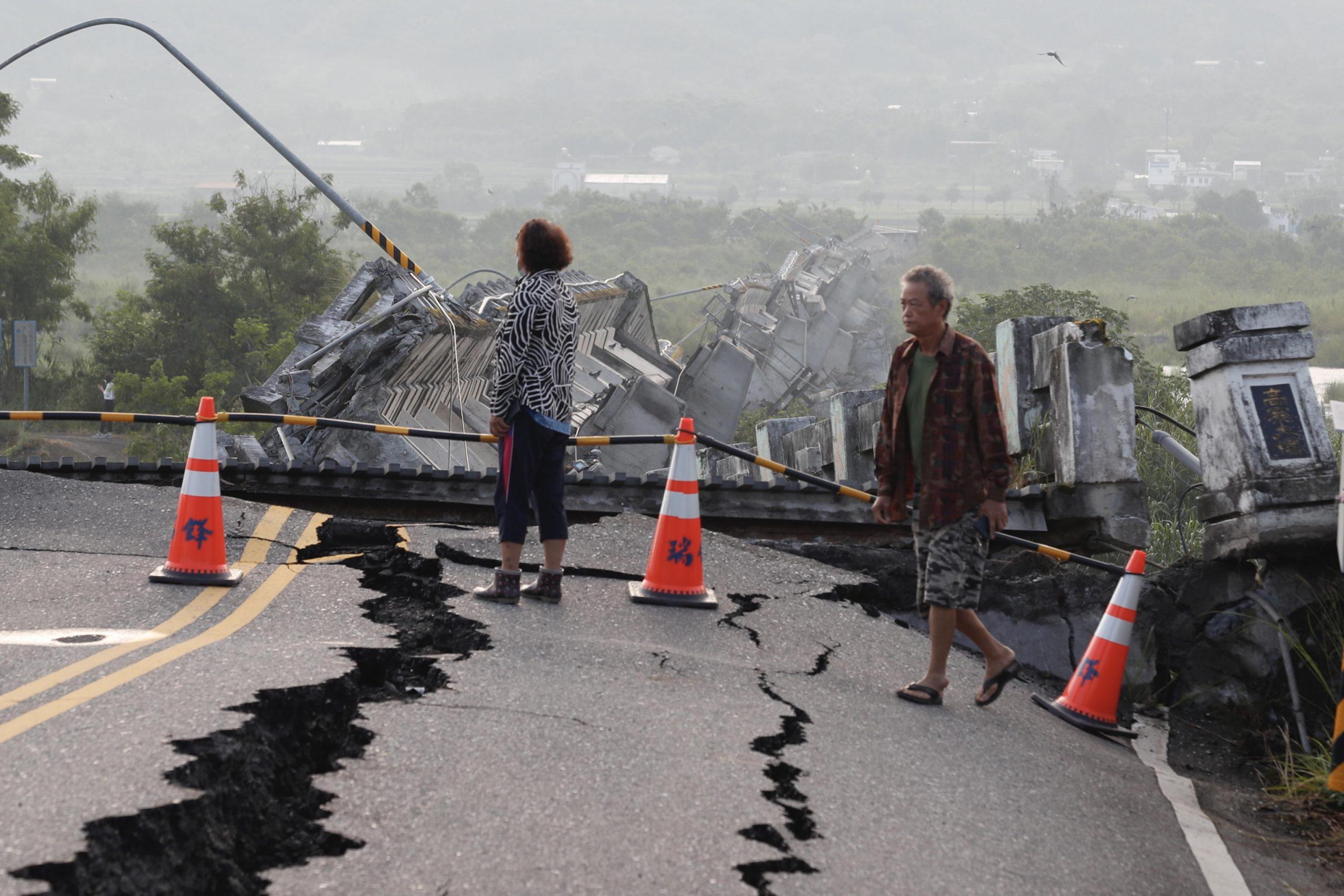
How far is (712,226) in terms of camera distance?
182625 millimetres

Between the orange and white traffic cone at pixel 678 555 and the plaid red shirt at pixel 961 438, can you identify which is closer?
the plaid red shirt at pixel 961 438

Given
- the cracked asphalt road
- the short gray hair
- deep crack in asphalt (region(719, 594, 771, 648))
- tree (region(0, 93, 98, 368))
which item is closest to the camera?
the cracked asphalt road

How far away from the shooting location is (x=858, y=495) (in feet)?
26.5

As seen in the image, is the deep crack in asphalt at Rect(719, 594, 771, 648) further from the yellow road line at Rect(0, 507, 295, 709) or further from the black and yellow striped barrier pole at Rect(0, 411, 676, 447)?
the yellow road line at Rect(0, 507, 295, 709)

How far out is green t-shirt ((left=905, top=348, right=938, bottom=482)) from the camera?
5.58m

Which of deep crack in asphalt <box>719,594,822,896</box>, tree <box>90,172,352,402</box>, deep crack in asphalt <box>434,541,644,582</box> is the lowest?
deep crack in asphalt <box>719,594,822,896</box>

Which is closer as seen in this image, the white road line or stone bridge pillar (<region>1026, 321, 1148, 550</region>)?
the white road line

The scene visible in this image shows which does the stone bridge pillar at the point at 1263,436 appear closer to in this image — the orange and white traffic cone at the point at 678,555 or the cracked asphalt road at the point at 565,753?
the cracked asphalt road at the point at 565,753

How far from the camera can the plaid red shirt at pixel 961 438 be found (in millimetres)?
5477

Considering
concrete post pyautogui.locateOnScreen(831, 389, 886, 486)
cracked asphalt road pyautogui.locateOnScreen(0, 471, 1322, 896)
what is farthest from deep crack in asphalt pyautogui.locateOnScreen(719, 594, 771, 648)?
concrete post pyautogui.locateOnScreen(831, 389, 886, 486)

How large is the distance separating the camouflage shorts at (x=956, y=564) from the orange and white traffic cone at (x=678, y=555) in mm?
1638

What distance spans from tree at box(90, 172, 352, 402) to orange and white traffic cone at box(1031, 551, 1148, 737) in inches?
1622

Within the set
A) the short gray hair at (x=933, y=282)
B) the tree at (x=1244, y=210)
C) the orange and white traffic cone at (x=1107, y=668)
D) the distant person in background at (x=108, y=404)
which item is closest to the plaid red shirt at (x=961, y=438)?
the short gray hair at (x=933, y=282)

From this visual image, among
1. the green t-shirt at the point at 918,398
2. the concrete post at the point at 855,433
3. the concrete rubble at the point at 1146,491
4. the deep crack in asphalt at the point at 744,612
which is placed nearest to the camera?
the green t-shirt at the point at 918,398
